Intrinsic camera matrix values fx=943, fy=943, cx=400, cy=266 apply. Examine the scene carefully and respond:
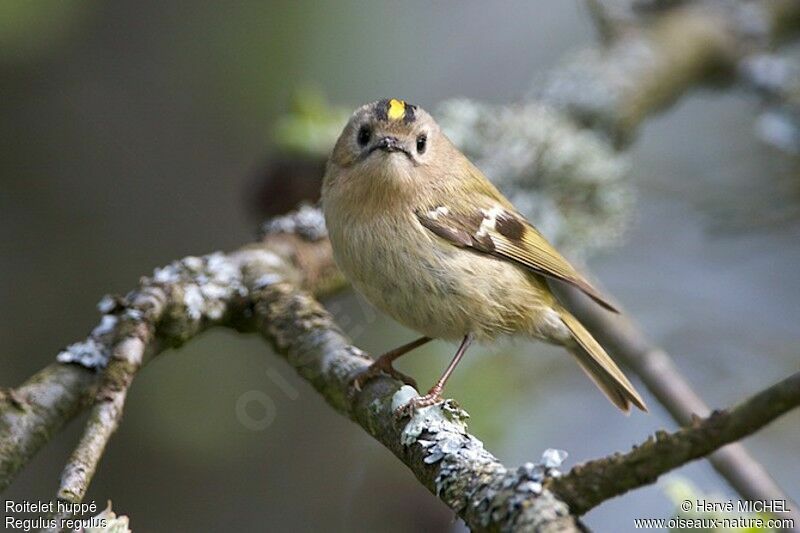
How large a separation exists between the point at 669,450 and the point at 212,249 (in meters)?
2.68

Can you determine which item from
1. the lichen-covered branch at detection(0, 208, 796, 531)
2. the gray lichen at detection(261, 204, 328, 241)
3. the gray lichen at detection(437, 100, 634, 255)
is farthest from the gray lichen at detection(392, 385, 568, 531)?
the gray lichen at detection(437, 100, 634, 255)

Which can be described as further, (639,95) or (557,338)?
(639,95)

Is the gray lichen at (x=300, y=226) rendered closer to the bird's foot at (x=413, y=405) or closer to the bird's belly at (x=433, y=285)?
the bird's belly at (x=433, y=285)

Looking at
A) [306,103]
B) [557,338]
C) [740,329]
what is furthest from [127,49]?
[740,329]

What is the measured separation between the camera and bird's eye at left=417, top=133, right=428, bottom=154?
8.49ft

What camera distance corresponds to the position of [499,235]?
256 centimetres

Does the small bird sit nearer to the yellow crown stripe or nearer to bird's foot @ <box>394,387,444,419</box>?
the yellow crown stripe

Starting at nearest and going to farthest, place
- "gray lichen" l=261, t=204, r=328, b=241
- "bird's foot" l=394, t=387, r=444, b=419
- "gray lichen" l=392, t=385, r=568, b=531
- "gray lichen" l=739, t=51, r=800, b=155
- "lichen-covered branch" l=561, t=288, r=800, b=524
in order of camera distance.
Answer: "gray lichen" l=392, t=385, r=568, b=531 → "bird's foot" l=394, t=387, r=444, b=419 → "lichen-covered branch" l=561, t=288, r=800, b=524 → "gray lichen" l=261, t=204, r=328, b=241 → "gray lichen" l=739, t=51, r=800, b=155

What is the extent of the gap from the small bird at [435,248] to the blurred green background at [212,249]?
709 millimetres

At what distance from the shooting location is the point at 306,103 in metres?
3.20

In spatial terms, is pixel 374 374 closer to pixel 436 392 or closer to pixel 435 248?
pixel 436 392

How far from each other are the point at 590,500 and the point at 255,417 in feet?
7.87

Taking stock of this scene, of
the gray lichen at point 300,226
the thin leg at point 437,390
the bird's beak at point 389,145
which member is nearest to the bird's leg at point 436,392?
the thin leg at point 437,390

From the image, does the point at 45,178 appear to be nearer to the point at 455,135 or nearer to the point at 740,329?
the point at 455,135
